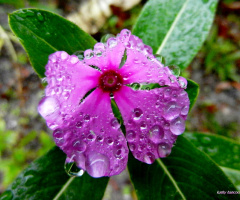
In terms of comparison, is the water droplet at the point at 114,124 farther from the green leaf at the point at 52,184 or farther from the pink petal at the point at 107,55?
the green leaf at the point at 52,184

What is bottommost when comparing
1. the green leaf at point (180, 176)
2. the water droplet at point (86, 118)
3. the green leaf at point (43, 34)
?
the green leaf at point (180, 176)

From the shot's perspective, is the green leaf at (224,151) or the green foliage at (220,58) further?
the green foliage at (220,58)

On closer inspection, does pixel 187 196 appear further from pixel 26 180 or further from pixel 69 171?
pixel 26 180

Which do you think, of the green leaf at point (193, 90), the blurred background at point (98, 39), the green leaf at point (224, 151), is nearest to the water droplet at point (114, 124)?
the green leaf at point (193, 90)

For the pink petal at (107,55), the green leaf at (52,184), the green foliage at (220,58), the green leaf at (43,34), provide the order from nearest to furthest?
the pink petal at (107,55) < the green leaf at (43,34) < the green leaf at (52,184) < the green foliage at (220,58)

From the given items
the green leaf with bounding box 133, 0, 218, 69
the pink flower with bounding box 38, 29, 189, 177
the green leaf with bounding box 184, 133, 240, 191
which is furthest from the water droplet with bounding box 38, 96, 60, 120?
the green leaf with bounding box 184, 133, 240, 191

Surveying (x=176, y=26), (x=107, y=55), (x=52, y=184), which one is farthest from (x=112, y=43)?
(x=52, y=184)

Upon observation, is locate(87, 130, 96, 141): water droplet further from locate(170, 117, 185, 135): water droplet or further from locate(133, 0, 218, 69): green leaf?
locate(133, 0, 218, 69): green leaf

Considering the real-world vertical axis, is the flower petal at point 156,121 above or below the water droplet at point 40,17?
below

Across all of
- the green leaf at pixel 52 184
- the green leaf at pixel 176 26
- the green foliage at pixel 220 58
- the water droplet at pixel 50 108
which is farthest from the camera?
the green foliage at pixel 220 58
